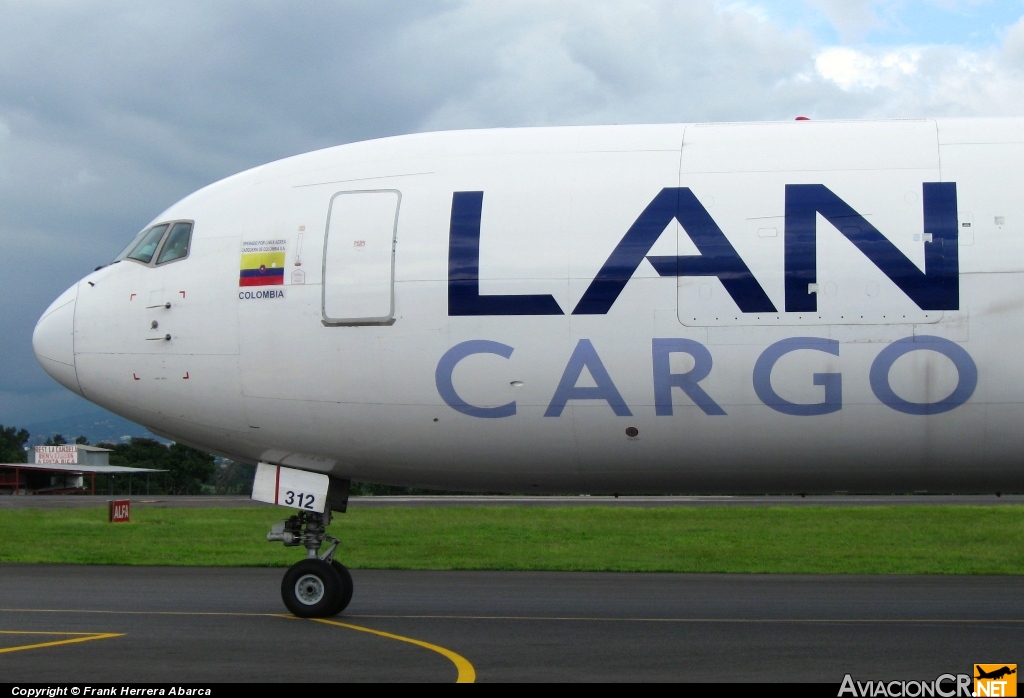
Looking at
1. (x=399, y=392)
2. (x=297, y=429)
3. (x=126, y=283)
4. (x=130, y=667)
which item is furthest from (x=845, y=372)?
(x=126, y=283)

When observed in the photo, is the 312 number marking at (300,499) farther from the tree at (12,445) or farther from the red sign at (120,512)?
the tree at (12,445)

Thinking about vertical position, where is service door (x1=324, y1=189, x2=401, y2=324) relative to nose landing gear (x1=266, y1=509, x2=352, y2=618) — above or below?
above

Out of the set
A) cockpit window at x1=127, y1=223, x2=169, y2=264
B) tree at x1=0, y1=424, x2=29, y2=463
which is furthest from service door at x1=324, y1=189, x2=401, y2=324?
tree at x1=0, y1=424, x2=29, y2=463

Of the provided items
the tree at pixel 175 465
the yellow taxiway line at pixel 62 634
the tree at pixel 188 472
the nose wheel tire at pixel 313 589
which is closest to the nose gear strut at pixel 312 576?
the nose wheel tire at pixel 313 589

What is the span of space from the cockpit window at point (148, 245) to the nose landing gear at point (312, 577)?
349 cm

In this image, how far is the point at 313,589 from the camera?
40.8ft

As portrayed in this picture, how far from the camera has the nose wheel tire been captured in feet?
40.6

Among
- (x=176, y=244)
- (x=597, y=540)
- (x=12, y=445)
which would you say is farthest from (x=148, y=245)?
(x=12, y=445)

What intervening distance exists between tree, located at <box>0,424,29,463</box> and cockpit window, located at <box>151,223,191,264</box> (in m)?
126

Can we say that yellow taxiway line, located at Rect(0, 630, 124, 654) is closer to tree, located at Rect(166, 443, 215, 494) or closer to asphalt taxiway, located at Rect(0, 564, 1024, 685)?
asphalt taxiway, located at Rect(0, 564, 1024, 685)

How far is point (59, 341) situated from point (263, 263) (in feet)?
8.70

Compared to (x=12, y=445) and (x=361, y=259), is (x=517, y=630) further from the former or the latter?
(x=12, y=445)

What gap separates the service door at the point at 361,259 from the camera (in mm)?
11195

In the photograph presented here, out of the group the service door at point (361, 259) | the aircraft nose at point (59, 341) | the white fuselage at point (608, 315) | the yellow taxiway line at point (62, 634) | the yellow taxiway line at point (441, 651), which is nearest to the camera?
the yellow taxiway line at point (441, 651)
